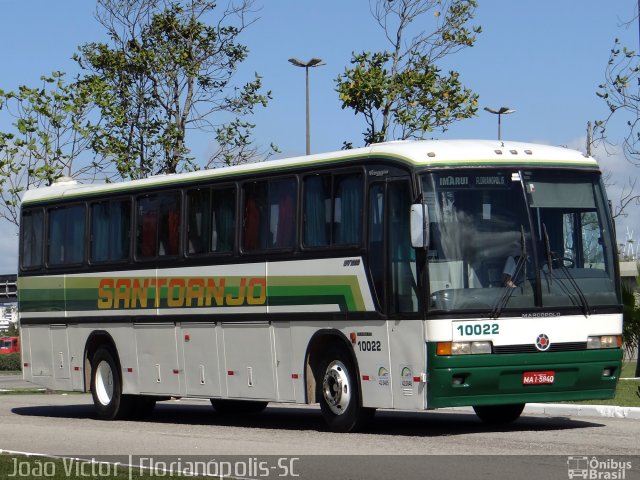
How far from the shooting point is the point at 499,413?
59.4 ft

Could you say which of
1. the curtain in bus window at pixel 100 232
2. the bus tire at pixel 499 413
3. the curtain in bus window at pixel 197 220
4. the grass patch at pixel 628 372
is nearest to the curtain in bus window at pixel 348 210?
the bus tire at pixel 499 413

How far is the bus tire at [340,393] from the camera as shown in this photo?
55.7 feet

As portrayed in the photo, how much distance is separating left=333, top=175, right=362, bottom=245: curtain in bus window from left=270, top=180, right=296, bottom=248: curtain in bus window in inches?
33.7

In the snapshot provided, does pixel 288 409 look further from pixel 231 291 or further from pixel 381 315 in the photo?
pixel 381 315

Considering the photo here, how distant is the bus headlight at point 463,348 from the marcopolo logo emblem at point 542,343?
23.1 inches

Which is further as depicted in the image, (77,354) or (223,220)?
(77,354)

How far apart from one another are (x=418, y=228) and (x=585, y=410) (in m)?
5.22

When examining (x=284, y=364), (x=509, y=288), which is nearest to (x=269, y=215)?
(x=284, y=364)

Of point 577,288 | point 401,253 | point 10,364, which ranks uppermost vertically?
point 401,253

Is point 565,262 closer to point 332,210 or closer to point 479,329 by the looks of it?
point 479,329

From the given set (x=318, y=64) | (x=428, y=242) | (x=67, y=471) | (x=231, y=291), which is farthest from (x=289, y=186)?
(x=318, y=64)

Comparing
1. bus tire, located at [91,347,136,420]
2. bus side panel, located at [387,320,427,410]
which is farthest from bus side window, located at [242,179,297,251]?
bus tire, located at [91,347,136,420]

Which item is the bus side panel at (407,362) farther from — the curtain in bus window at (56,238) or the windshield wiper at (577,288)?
the curtain in bus window at (56,238)

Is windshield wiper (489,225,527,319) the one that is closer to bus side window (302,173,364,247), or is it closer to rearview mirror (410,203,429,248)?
rearview mirror (410,203,429,248)
